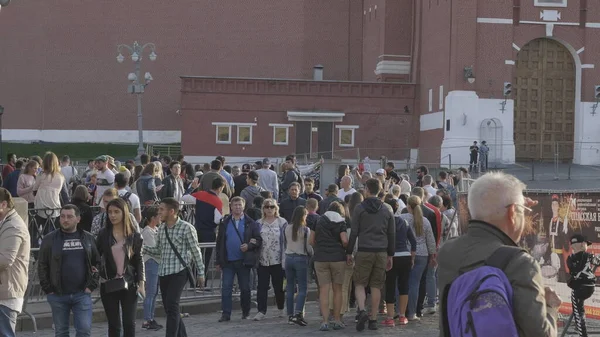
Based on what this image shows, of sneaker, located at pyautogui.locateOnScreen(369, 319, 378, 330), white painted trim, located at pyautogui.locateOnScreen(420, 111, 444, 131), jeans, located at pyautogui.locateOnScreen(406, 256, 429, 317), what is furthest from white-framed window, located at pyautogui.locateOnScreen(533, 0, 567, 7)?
sneaker, located at pyautogui.locateOnScreen(369, 319, 378, 330)

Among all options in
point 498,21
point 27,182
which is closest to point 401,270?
point 27,182

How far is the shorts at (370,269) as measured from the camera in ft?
43.4

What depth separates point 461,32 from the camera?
141 ft

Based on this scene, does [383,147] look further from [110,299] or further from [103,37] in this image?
[110,299]

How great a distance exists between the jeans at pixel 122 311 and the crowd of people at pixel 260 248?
0.04 ft

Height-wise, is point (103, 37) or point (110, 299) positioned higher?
point (103, 37)

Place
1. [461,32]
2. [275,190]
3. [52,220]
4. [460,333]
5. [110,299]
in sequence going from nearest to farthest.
Result: 1. [460,333]
2. [110,299]
3. [52,220]
4. [275,190]
5. [461,32]

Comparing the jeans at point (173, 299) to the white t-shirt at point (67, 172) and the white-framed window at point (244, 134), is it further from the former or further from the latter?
the white-framed window at point (244, 134)

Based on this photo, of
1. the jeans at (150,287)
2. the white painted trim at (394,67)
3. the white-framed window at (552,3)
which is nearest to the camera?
the jeans at (150,287)

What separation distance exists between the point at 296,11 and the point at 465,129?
1926cm

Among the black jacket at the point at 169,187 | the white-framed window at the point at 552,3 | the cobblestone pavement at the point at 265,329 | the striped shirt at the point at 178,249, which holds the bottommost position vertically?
the cobblestone pavement at the point at 265,329

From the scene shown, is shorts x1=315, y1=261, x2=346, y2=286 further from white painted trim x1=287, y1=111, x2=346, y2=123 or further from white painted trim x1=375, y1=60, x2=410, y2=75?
white painted trim x1=375, y1=60, x2=410, y2=75

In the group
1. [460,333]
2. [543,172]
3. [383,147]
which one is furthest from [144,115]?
[460,333]

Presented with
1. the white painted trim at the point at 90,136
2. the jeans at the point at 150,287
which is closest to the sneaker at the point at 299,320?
the jeans at the point at 150,287
